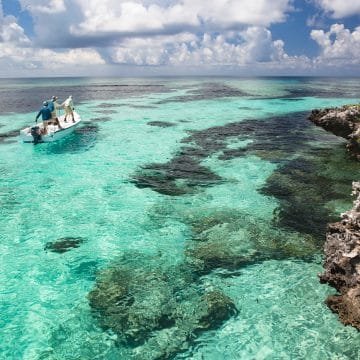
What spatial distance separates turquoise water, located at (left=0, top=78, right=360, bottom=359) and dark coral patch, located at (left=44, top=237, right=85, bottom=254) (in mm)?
111

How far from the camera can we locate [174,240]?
1280 cm

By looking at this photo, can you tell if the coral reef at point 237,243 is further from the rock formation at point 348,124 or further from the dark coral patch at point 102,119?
the dark coral patch at point 102,119

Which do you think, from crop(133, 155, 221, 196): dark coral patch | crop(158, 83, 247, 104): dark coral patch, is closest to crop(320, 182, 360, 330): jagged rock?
crop(133, 155, 221, 196): dark coral patch

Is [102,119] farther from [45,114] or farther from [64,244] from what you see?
[64,244]

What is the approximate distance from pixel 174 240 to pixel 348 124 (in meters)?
19.2

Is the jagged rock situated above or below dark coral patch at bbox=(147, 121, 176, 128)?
below

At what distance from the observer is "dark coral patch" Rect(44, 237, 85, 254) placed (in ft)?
40.5

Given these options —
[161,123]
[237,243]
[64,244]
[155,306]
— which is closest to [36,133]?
[161,123]

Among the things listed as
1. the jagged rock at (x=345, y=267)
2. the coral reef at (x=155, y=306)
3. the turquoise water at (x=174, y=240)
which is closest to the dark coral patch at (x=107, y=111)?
the turquoise water at (x=174, y=240)

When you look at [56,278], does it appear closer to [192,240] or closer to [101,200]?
[192,240]

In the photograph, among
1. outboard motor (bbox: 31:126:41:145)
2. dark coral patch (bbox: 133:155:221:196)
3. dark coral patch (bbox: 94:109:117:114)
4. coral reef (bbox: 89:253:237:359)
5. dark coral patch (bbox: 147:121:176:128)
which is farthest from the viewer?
dark coral patch (bbox: 94:109:117:114)

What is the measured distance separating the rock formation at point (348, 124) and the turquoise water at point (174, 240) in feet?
3.22

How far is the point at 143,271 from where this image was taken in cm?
1087

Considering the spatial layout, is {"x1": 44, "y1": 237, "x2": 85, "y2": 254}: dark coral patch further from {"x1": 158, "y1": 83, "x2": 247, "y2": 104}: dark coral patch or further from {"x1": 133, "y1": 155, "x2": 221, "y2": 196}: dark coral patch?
{"x1": 158, "y1": 83, "x2": 247, "y2": 104}: dark coral patch
